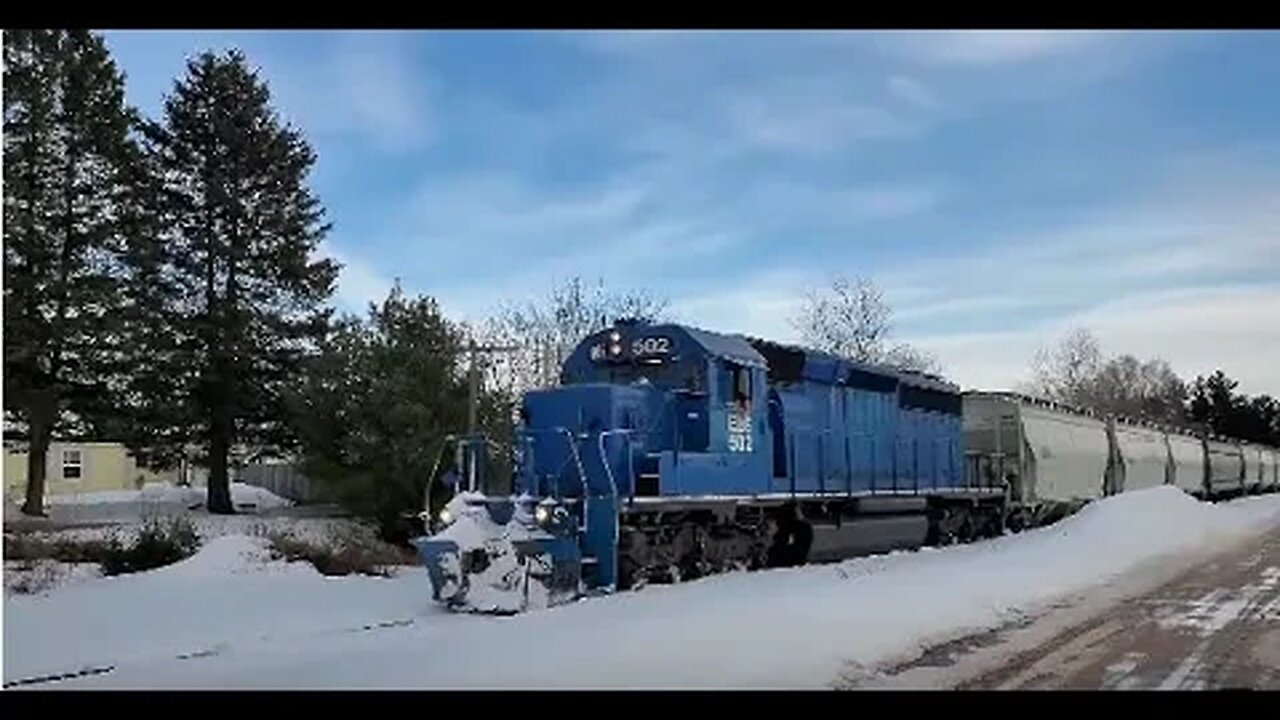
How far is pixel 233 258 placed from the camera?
41250 millimetres

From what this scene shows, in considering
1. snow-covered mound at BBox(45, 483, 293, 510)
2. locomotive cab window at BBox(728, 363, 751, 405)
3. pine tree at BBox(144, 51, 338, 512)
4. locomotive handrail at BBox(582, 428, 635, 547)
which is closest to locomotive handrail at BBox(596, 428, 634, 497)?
locomotive handrail at BBox(582, 428, 635, 547)

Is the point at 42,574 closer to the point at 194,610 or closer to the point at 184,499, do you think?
the point at 194,610

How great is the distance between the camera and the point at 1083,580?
2023 centimetres

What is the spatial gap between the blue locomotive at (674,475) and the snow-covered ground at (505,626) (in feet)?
2.61

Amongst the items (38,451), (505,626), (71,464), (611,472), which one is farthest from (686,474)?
(71,464)

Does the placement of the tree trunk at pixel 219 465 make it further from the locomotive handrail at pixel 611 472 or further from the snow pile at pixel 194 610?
the locomotive handrail at pixel 611 472

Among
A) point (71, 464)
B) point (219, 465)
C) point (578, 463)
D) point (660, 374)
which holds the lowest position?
point (578, 463)

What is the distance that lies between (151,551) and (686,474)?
11.3 metres

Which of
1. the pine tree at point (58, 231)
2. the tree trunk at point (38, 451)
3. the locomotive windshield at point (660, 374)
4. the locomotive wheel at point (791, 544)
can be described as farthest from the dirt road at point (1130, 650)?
the tree trunk at point (38, 451)
